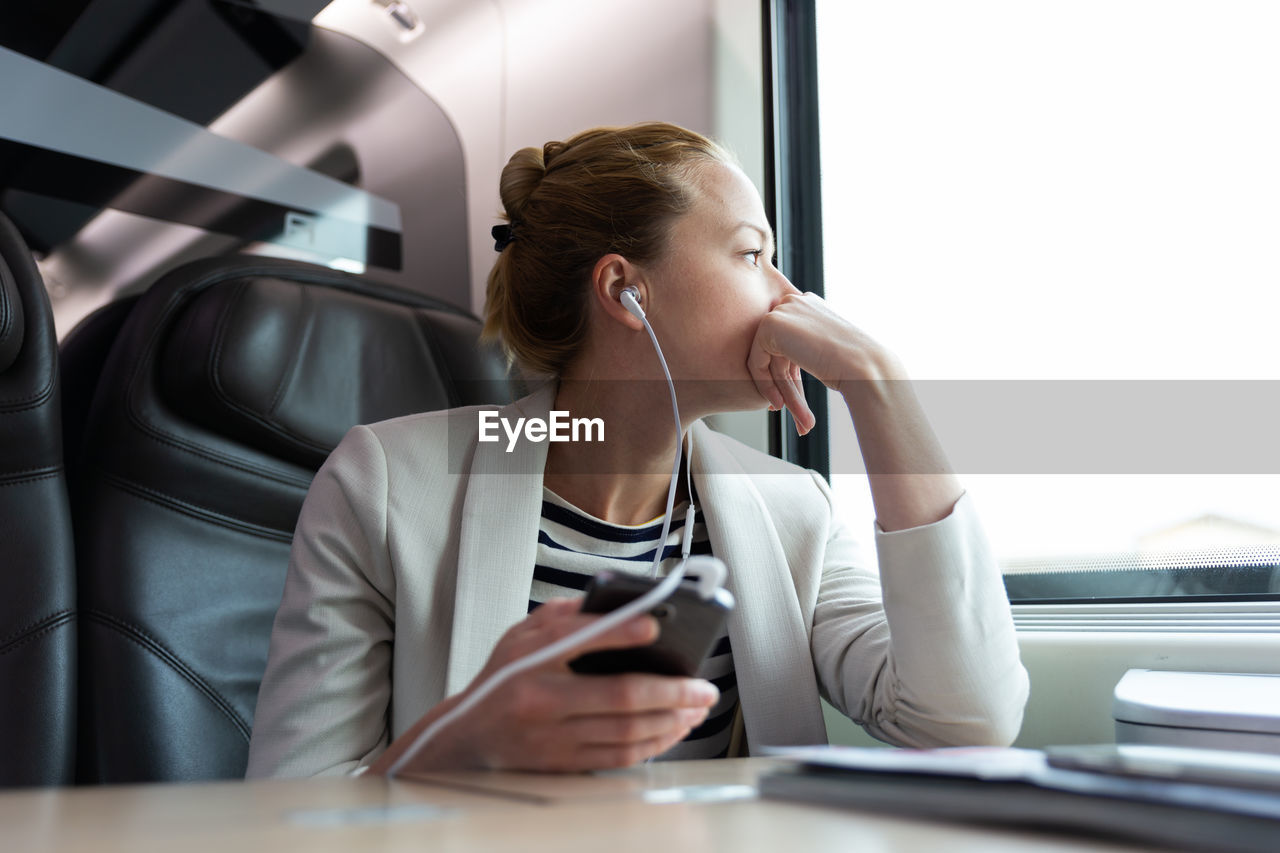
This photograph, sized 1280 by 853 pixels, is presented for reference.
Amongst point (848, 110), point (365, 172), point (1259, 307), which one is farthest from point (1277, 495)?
point (365, 172)

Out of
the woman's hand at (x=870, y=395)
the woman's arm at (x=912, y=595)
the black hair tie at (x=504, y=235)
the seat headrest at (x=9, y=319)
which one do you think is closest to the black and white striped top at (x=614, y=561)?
the woman's arm at (x=912, y=595)

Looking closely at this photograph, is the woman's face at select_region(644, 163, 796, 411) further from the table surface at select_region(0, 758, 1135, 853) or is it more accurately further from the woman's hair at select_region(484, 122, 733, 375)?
the table surface at select_region(0, 758, 1135, 853)

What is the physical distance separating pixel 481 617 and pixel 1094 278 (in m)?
0.99

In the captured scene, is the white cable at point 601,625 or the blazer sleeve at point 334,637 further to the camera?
the blazer sleeve at point 334,637

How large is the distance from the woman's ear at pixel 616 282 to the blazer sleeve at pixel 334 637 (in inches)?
13.7

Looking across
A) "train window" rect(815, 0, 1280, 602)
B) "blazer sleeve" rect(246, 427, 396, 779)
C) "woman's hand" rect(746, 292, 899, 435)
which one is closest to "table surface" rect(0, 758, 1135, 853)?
"blazer sleeve" rect(246, 427, 396, 779)

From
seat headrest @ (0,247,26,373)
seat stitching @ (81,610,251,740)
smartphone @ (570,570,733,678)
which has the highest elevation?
seat headrest @ (0,247,26,373)

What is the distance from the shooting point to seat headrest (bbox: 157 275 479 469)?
119 centimetres

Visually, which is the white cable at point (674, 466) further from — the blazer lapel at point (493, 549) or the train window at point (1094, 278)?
the train window at point (1094, 278)

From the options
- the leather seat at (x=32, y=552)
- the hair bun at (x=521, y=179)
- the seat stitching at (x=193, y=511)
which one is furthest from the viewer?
the hair bun at (x=521, y=179)

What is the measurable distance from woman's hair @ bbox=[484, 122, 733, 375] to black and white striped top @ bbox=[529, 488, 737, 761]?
0.25 m

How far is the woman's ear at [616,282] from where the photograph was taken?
1.21m

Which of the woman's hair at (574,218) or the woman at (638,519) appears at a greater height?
the woman's hair at (574,218)

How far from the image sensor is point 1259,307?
1.21 m
